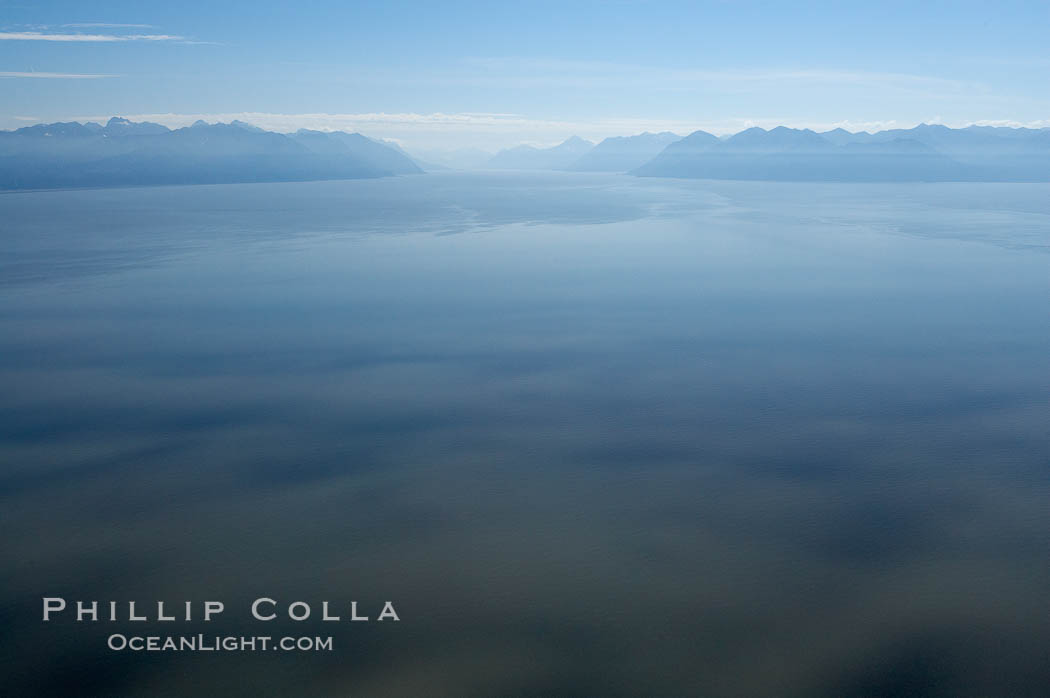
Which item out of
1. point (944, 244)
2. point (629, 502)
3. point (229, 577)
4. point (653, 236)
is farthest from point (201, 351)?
point (944, 244)

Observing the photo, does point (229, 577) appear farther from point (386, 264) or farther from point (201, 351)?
point (386, 264)

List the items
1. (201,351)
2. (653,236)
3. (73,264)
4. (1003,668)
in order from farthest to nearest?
1. (653,236)
2. (73,264)
3. (201,351)
4. (1003,668)

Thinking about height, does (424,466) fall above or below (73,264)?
below

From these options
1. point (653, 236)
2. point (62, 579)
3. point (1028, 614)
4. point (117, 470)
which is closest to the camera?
point (1028, 614)

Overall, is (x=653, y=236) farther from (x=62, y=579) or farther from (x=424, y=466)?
(x=62, y=579)

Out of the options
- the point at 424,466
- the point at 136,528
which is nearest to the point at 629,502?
the point at 424,466

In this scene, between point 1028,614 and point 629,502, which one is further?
point 629,502
